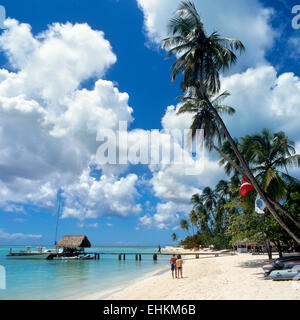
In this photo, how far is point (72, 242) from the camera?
47.3 metres

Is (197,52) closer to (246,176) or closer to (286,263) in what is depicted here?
(246,176)

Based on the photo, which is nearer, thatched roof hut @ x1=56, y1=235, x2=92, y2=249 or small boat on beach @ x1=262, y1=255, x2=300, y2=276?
small boat on beach @ x1=262, y1=255, x2=300, y2=276

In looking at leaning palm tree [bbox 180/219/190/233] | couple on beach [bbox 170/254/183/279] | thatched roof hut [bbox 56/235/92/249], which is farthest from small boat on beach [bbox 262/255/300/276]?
leaning palm tree [bbox 180/219/190/233]

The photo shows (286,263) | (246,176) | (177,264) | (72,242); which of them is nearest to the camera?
(286,263)

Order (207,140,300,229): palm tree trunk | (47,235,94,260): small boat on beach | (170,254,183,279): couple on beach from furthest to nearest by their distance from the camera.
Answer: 1. (47,235,94,260): small boat on beach
2. (170,254,183,279): couple on beach
3. (207,140,300,229): palm tree trunk

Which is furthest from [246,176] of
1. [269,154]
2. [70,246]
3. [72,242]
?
[72,242]

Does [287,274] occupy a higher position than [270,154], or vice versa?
[270,154]

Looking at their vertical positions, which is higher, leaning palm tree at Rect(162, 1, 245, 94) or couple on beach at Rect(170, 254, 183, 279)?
leaning palm tree at Rect(162, 1, 245, 94)

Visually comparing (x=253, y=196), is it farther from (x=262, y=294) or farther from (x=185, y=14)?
(x=185, y=14)

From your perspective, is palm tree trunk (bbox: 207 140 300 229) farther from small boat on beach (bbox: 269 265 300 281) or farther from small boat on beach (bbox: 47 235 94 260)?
small boat on beach (bbox: 47 235 94 260)

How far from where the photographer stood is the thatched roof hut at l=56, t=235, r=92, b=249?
46.8 meters

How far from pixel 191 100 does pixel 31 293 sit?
16.4 meters

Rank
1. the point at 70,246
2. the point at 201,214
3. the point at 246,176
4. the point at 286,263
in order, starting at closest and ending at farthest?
1. the point at 286,263
2. the point at 246,176
3. the point at 70,246
4. the point at 201,214

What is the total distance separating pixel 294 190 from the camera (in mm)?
16531
